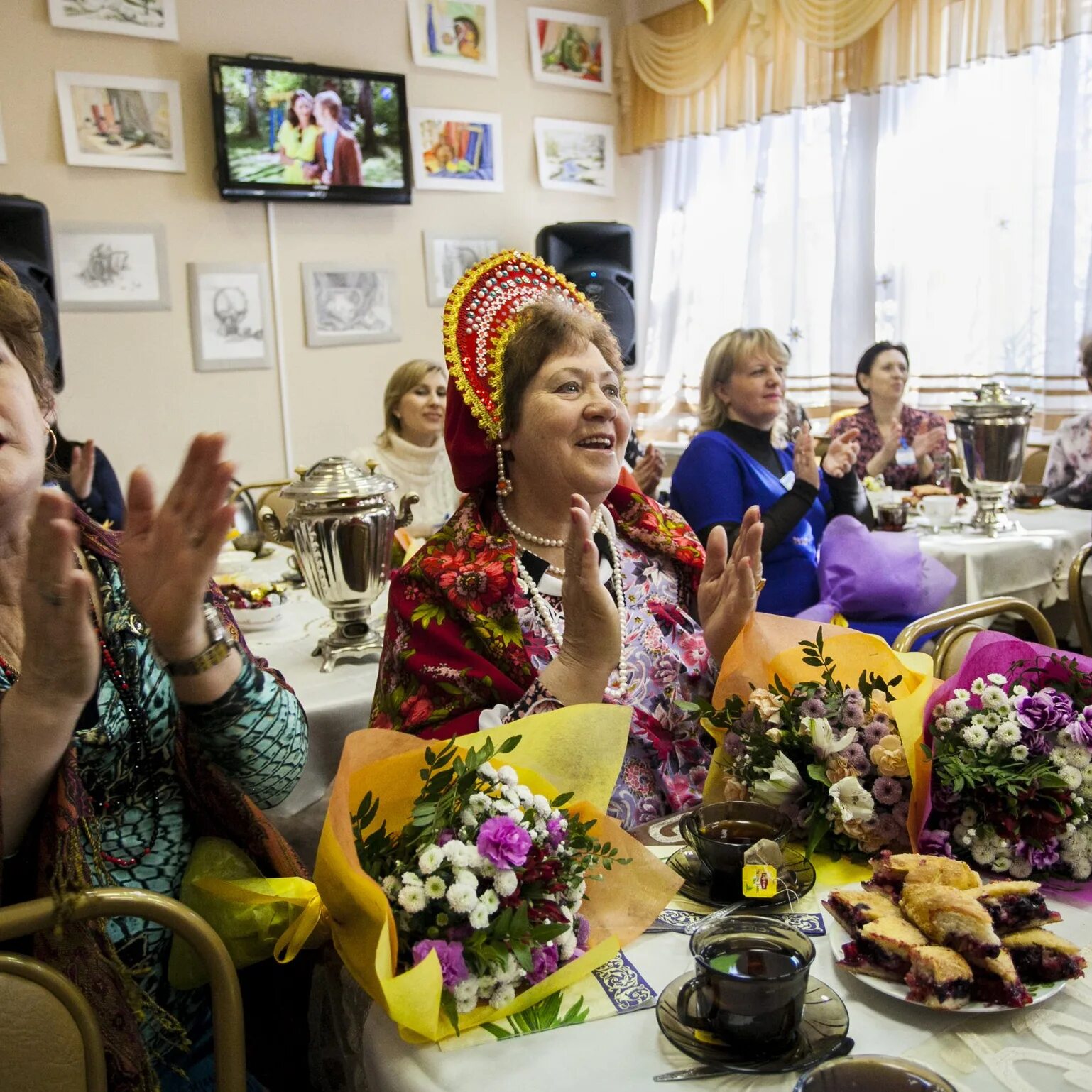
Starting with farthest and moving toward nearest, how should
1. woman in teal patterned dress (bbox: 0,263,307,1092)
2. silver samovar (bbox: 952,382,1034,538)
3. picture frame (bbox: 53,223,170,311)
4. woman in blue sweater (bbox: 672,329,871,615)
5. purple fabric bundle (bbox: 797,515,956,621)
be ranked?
picture frame (bbox: 53,223,170,311) → silver samovar (bbox: 952,382,1034,538) → woman in blue sweater (bbox: 672,329,871,615) → purple fabric bundle (bbox: 797,515,956,621) → woman in teal patterned dress (bbox: 0,263,307,1092)

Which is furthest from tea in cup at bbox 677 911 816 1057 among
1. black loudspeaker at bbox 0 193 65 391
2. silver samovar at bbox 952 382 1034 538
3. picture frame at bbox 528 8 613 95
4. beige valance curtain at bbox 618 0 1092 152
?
picture frame at bbox 528 8 613 95

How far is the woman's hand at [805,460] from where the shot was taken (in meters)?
3.11

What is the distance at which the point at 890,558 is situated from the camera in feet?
10.0

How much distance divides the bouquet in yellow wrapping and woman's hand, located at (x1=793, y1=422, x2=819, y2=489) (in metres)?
2.15

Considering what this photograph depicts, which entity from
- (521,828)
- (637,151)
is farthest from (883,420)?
(521,828)

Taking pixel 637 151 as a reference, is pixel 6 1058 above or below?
below

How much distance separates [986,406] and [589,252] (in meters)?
3.44

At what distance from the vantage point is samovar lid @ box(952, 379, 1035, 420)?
3.52 metres

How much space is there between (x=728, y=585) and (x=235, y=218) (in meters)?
4.80

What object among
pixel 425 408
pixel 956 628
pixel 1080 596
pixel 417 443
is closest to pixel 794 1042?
pixel 956 628

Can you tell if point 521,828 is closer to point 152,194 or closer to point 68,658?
point 68,658

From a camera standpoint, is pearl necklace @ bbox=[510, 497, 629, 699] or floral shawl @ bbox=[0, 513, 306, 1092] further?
pearl necklace @ bbox=[510, 497, 629, 699]

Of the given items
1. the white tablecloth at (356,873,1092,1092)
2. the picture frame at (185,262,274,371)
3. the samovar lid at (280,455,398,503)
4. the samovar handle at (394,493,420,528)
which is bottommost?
the white tablecloth at (356,873,1092,1092)

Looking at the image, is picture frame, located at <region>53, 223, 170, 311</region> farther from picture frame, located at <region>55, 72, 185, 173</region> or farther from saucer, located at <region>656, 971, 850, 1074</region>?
saucer, located at <region>656, 971, 850, 1074</region>
